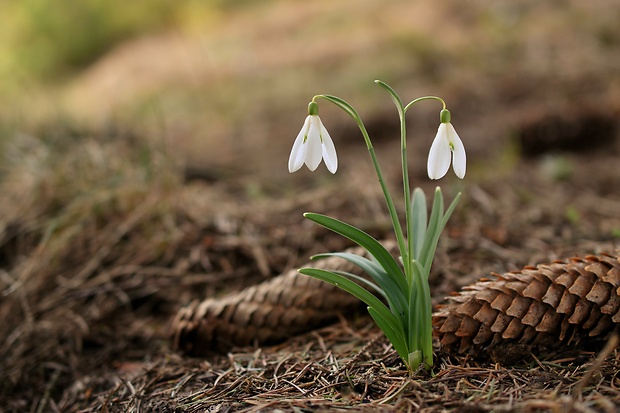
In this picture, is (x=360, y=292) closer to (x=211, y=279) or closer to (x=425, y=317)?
(x=425, y=317)

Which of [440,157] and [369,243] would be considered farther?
[369,243]

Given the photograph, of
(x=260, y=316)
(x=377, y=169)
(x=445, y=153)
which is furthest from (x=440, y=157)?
(x=260, y=316)

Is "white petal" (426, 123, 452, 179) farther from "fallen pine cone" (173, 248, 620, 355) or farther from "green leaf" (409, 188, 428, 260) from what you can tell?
"fallen pine cone" (173, 248, 620, 355)

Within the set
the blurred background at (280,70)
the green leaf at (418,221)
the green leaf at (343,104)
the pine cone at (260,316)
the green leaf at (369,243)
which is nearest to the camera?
the green leaf at (343,104)

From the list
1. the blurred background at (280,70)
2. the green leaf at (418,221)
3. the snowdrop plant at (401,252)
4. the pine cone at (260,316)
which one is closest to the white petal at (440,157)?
the snowdrop plant at (401,252)

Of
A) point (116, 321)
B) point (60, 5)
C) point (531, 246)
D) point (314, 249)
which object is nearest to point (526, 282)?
point (531, 246)

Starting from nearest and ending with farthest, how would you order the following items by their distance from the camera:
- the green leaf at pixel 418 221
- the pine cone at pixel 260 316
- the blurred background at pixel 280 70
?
1. the green leaf at pixel 418 221
2. the pine cone at pixel 260 316
3. the blurred background at pixel 280 70

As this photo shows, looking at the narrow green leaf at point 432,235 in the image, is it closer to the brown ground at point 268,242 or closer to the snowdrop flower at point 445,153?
the snowdrop flower at point 445,153

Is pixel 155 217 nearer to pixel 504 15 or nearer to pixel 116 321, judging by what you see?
pixel 116 321
